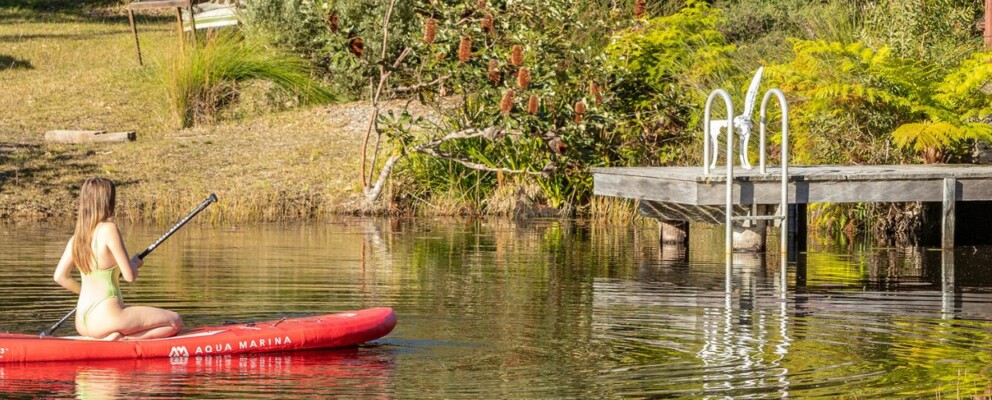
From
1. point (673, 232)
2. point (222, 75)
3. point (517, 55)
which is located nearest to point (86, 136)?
point (222, 75)

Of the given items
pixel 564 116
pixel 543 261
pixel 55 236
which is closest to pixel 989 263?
pixel 543 261

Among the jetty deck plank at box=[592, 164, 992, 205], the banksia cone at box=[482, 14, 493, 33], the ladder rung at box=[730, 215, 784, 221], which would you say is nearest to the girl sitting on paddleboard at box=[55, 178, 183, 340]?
the jetty deck plank at box=[592, 164, 992, 205]

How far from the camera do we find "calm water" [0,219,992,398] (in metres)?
9.96

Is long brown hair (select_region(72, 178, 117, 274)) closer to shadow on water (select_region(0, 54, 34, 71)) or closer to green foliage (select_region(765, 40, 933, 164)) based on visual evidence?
green foliage (select_region(765, 40, 933, 164))

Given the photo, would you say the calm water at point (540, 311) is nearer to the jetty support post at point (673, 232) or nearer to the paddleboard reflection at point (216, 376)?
the paddleboard reflection at point (216, 376)

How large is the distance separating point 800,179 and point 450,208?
6262mm

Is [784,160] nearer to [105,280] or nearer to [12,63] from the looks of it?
[105,280]

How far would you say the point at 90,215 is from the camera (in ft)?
35.3

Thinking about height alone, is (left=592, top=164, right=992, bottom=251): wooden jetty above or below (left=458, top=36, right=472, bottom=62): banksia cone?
below

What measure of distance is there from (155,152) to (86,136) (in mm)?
1229

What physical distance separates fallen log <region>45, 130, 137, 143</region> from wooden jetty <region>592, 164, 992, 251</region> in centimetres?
894

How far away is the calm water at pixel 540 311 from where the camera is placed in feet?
32.7

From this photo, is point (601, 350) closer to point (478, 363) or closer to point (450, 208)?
point (478, 363)

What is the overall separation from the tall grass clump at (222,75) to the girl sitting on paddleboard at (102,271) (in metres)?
15.2
